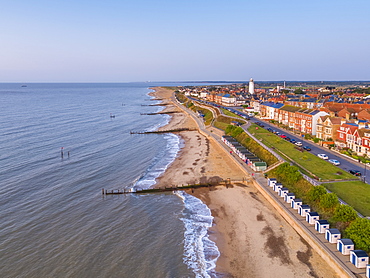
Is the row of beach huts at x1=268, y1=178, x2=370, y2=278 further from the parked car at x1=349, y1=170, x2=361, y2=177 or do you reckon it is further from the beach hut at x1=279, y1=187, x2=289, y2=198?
the parked car at x1=349, y1=170, x2=361, y2=177

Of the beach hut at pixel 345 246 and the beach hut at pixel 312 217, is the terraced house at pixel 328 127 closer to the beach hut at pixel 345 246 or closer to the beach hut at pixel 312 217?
the beach hut at pixel 312 217

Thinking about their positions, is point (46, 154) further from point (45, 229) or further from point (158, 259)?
point (158, 259)

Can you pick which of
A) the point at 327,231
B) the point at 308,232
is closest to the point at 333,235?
the point at 327,231

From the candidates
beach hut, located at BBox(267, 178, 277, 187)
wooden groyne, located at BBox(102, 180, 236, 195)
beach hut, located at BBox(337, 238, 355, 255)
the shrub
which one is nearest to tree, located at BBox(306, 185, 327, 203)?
the shrub

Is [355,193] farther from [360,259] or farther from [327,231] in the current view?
[360,259]

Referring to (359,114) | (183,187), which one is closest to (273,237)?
(183,187)

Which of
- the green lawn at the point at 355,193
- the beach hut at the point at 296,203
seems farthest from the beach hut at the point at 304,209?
the green lawn at the point at 355,193
